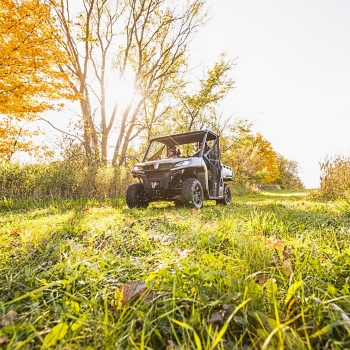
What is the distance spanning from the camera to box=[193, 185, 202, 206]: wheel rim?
5696mm

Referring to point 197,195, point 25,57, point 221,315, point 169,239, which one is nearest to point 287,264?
point 221,315

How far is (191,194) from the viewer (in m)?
5.40

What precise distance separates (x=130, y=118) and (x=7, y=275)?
1308 cm

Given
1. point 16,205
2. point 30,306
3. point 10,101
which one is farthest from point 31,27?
point 30,306

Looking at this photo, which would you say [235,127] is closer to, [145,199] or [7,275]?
[145,199]

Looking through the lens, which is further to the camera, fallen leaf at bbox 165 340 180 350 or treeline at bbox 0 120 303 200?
treeline at bbox 0 120 303 200

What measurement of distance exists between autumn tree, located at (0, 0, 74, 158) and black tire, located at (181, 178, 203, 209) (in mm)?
6880

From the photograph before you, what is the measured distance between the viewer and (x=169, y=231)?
2662 mm

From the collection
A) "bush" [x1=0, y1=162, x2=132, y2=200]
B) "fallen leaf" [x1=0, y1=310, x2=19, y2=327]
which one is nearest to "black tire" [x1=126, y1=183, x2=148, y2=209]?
"bush" [x1=0, y1=162, x2=132, y2=200]

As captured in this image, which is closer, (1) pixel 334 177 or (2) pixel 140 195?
(2) pixel 140 195

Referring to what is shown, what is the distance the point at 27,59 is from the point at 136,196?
633 cm

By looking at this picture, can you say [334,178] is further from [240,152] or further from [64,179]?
[240,152]

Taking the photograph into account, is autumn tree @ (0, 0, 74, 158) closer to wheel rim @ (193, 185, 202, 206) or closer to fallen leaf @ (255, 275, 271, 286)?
wheel rim @ (193, 185, 202, 206)

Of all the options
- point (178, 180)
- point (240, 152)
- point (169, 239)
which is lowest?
point (169, 239)
